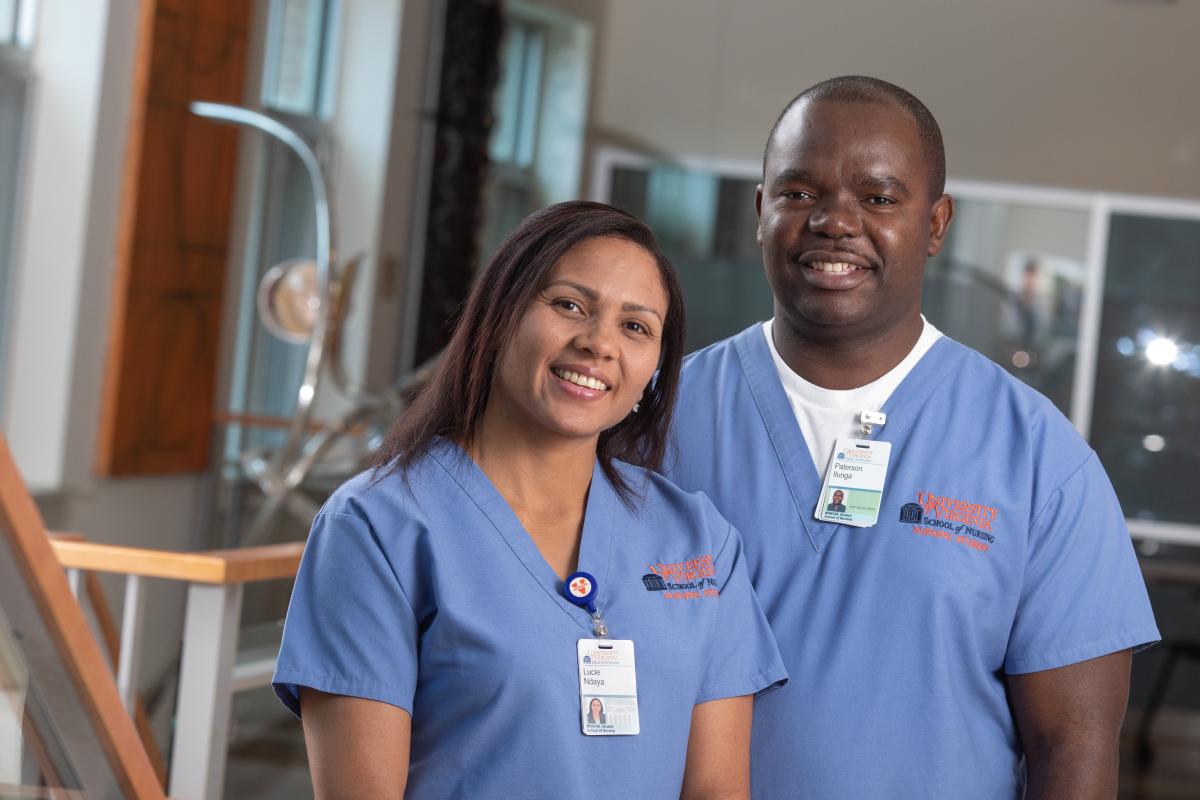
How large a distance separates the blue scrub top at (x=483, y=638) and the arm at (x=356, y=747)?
0.05 feet

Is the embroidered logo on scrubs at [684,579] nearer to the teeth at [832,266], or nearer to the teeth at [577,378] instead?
the teeth at [577,378]

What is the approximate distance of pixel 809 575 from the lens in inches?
58.9

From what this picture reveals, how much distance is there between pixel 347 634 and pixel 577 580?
22 cm

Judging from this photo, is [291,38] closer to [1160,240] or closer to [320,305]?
[320,305]

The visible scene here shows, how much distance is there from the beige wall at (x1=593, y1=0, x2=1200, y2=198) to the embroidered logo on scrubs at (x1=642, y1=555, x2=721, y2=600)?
3870 millimetres

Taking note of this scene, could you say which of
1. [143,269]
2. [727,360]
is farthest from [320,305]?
[727,360]

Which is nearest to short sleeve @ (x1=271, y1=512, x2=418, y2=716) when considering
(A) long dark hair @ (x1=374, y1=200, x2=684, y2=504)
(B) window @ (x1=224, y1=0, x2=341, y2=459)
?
(A) long dark hair @ (x1=374, y1=200, x2=684, y2=504)

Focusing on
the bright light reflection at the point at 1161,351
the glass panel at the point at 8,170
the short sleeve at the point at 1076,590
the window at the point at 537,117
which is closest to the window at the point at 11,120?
the glass panel at the point at 8,170

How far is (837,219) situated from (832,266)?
1.9 inches

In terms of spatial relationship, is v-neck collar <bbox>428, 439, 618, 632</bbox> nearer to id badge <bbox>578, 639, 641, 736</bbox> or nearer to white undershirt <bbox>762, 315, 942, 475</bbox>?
id badge <bbox>578, 639, 641, 736</bbox>

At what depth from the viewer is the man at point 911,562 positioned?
1442 mm

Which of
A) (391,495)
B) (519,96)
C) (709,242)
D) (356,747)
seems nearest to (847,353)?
(391,495)

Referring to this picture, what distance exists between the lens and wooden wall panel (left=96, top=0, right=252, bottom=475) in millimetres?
4133

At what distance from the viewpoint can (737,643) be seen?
1405 millimetres
